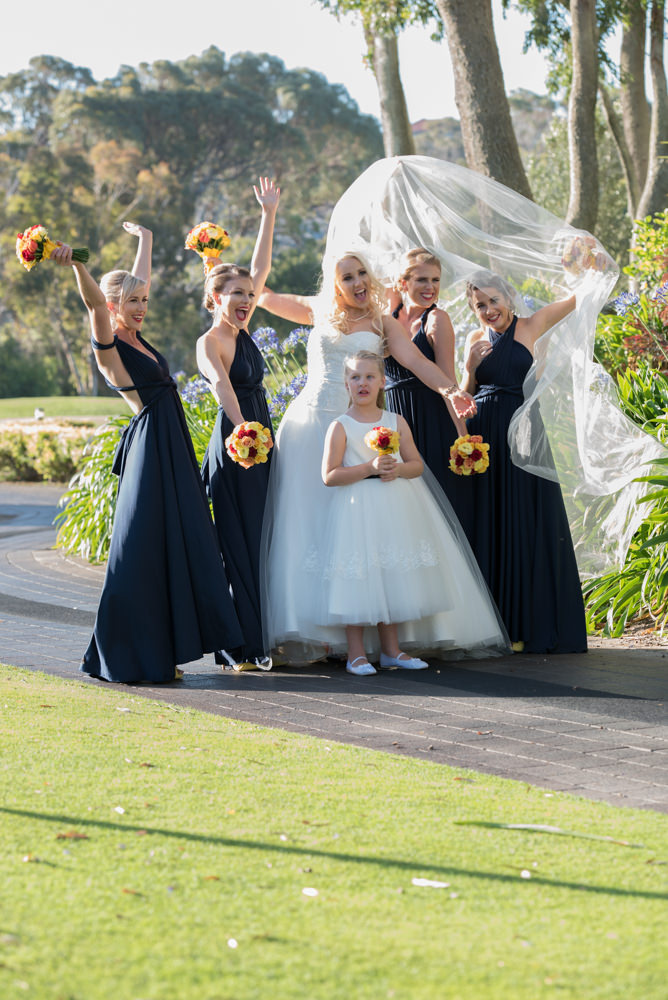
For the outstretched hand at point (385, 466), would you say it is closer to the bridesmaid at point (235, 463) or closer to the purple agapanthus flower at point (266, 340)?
the bridesmaid at point (235, 463)

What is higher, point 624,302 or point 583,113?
point 583,113

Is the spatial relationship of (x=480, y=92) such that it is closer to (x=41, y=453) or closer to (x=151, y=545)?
(x=151, y=545)

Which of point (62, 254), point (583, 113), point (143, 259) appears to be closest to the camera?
point (62, 254)

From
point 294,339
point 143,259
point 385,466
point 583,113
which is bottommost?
point 385,466

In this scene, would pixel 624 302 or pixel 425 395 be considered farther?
pixel 624 302

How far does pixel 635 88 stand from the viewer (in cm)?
1952

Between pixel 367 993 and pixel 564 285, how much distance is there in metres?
5.23

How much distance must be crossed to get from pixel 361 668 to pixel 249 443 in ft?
4.28

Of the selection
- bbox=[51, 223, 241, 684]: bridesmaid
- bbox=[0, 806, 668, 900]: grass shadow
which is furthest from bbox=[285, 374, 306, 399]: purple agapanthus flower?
bbox=[0, 806, 668, 900]: grass shadow

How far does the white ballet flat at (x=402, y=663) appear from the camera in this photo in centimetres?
634

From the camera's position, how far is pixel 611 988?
2.48 m

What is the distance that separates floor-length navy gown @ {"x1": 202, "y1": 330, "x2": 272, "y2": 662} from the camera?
6473 mm

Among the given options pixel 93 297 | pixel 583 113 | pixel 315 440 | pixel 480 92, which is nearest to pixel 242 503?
pixel 315 440

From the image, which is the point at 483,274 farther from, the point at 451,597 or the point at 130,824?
the point at 130,824
